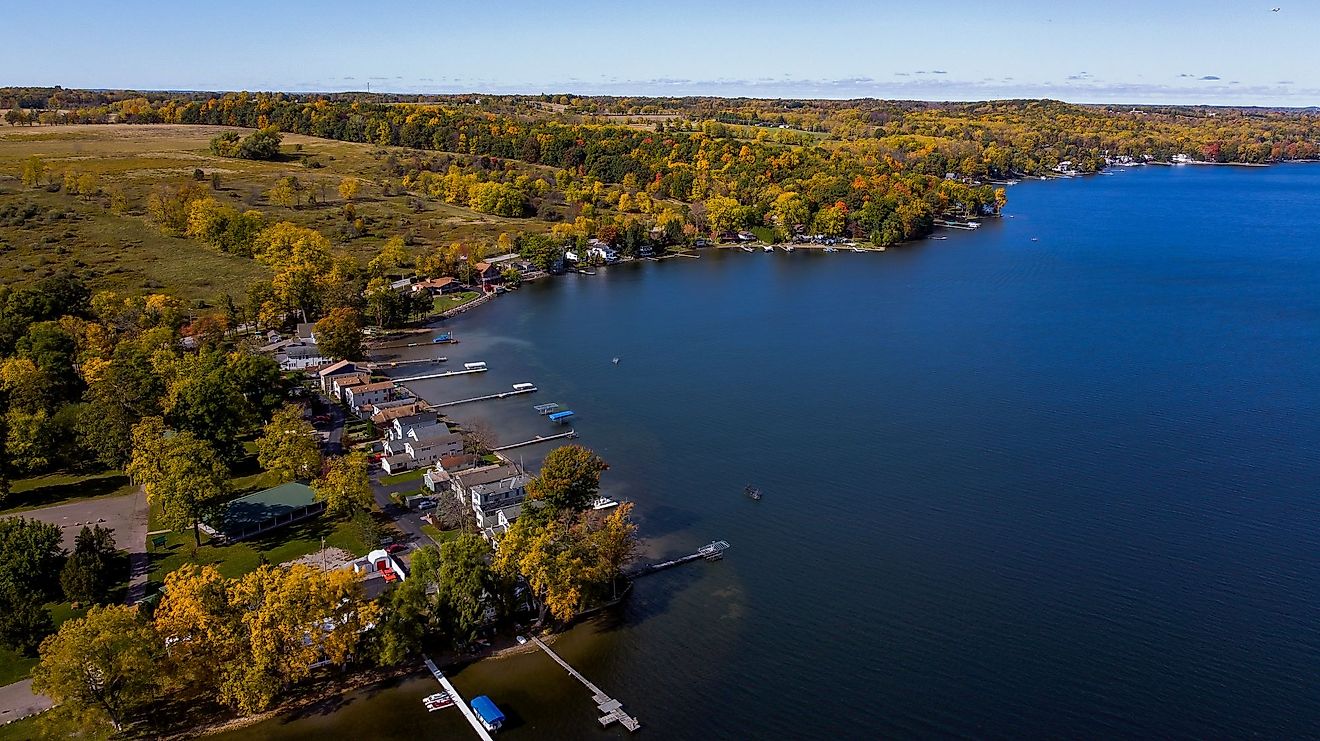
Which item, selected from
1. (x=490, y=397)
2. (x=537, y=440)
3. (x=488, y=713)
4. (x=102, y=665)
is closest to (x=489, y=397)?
(x=490, y=397)

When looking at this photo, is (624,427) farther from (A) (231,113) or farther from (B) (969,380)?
(A) (231,113)

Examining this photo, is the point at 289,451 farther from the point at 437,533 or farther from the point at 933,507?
the point at 933,507

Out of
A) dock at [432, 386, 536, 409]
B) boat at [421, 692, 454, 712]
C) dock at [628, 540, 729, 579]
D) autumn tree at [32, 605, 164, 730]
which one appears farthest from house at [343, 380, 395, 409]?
boat at [421, 692, 454, 712]

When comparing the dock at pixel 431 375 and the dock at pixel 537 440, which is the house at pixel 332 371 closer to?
the dock at pixel 431 375

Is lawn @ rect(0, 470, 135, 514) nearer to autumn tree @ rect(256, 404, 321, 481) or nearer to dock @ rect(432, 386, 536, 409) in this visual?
autumn tree @ rect(256, 404, 321, 481)

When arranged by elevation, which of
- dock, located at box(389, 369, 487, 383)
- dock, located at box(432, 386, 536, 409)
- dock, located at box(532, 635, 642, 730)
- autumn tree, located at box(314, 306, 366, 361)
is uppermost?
autumn tree, located at box(314, 306, 366, 361)

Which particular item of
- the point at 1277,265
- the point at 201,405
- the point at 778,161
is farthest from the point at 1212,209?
the point at 201,405

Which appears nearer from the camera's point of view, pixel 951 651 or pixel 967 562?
pixel 951 651

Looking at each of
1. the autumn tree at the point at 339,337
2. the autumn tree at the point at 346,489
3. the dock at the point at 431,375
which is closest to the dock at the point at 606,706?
the autumn tree at the point at 346,489
